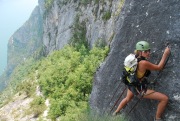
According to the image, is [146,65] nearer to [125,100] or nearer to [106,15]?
[125,100]

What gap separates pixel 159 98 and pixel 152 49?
5.99 feet

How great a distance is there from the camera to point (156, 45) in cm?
938

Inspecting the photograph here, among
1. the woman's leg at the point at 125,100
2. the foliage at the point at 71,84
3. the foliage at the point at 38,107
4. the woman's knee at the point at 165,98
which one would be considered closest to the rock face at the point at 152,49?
the woman's knee at the point at 165,98

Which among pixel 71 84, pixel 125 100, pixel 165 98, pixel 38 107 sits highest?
pixel 165 98

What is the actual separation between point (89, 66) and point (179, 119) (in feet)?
45.9

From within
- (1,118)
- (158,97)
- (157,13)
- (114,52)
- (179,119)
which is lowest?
(1,118)

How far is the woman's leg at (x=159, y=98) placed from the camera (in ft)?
27.2

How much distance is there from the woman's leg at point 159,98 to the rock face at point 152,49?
0.24 metres

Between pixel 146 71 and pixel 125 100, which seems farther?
pixel 125 100

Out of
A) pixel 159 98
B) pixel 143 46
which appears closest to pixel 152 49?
pixel 143 46

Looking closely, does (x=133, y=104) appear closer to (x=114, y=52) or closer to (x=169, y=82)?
(x=169, y=82)

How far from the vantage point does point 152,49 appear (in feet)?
31.0

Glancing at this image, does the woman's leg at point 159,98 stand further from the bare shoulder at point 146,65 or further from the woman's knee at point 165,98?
the bare shoulder at point 146,65

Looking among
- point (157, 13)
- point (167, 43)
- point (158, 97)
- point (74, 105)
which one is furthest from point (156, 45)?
point (74, 105)
